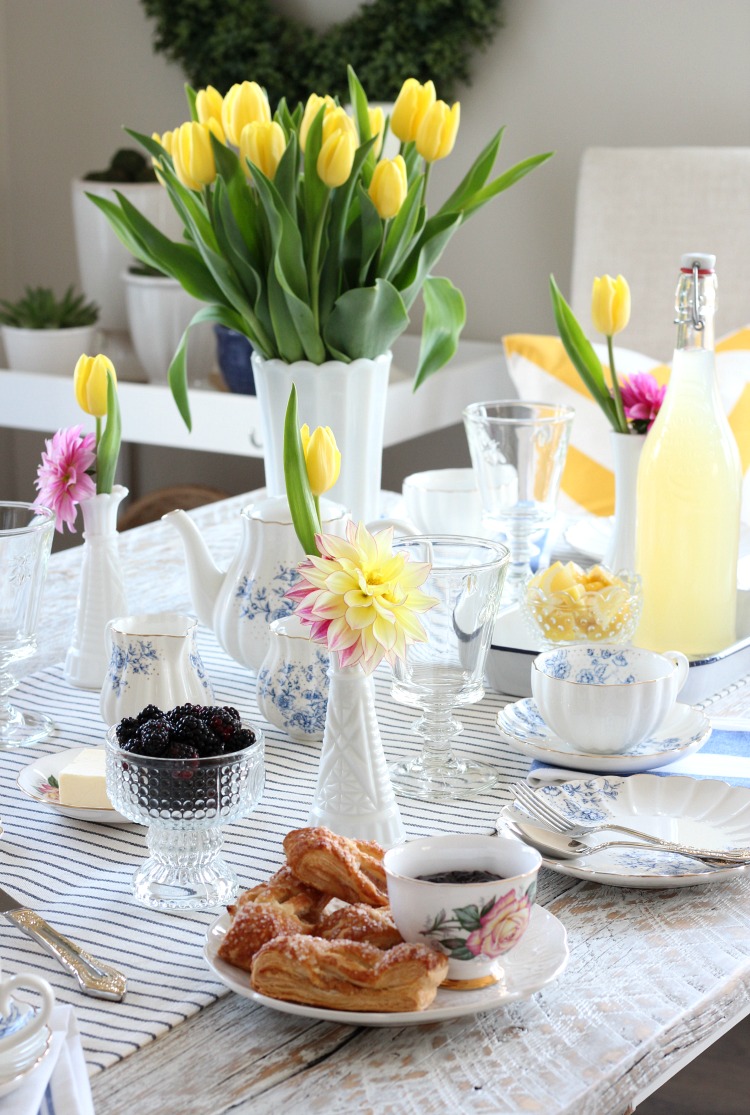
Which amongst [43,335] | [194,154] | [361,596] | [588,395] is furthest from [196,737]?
[43,335]

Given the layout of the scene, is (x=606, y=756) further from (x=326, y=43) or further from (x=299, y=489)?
(x=326, y=43)

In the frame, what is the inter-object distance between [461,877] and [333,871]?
0.08m

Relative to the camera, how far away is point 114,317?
312 cm

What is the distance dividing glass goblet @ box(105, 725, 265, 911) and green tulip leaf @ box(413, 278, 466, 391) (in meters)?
0.74

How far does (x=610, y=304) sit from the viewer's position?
51.2 inches

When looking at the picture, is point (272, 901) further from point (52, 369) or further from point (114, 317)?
point (114, 317)

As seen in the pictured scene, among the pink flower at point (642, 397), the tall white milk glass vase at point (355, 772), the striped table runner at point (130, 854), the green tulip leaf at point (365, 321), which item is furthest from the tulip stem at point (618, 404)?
the tall white milk glass vase at point (355, 772)

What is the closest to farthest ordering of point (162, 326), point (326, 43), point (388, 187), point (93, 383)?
point (93, 383), point (388, 187), point (162, 326), point (326, 43)

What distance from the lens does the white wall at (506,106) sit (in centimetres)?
268

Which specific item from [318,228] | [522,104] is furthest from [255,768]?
[522,104]

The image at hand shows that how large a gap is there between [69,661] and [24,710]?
74mm

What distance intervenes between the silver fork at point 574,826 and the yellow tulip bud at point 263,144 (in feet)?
2.05

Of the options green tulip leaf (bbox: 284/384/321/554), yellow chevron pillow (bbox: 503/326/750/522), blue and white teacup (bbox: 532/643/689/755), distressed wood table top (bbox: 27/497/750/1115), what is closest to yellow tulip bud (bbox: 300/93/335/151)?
green tulip leaf (bbox: 284/384/321/554)

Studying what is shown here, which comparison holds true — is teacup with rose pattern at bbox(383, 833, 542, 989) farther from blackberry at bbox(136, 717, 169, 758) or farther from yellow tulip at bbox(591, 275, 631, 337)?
yellow tulip at bbox(591, 275, 631, 337)
